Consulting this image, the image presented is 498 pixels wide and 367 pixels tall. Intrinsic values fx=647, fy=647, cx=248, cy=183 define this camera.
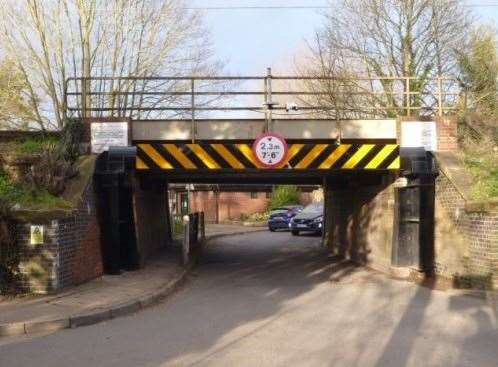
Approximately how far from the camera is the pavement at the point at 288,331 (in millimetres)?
7289

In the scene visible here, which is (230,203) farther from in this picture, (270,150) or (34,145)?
(34,145)

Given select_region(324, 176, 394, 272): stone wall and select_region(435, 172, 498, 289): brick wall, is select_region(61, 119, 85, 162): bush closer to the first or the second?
select_region(324, 176, 394, 272): stone wall

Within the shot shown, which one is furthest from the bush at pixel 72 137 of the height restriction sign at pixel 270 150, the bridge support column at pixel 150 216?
the height restriction sign at pixel 270 150

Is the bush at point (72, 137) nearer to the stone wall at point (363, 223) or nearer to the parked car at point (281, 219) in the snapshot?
the stone wall at point (363, 223)

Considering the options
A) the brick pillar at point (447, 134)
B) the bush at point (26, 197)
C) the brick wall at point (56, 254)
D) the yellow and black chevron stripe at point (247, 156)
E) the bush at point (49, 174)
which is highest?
the brick pillar at point (447, 134)

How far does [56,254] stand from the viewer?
11.5 meters

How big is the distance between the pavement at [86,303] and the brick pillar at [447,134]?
703 cm

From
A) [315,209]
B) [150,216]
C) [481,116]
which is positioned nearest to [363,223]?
[481,116]

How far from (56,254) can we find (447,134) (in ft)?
31.2

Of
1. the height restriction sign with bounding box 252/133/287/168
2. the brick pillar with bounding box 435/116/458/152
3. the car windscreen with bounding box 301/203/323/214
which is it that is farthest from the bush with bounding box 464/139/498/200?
the car windscreen with bounding box 301/203/323/214

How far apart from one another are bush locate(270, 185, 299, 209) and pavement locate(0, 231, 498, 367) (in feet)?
119

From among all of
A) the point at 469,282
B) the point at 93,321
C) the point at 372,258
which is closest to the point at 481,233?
the point at 469,282

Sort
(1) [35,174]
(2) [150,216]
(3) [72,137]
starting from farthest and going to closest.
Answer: (2) [150,216]
(3) [72,137]
(1) [35,174]

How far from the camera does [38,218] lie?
11.5 meters
